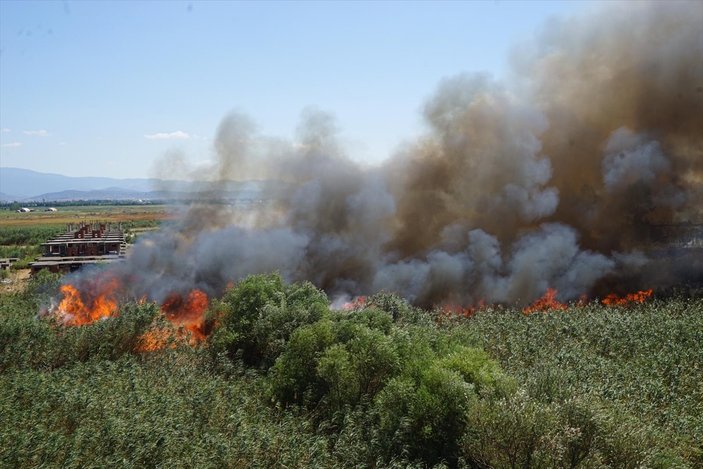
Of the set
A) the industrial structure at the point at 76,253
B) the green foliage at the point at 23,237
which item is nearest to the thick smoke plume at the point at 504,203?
the industrial structure at the point at 76,253

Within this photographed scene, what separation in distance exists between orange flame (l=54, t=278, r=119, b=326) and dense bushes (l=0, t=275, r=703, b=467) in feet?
8.71

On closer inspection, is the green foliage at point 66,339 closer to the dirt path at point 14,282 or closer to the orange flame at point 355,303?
the orange flame at point 355,303

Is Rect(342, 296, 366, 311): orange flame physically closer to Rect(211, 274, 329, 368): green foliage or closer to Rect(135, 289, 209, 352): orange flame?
Rect(211, 274, 329, 368): green foliage

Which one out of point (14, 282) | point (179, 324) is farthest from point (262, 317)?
point (14, 282)

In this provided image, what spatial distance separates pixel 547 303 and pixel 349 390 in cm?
2229

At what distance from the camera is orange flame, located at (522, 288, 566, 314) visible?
38719 mm

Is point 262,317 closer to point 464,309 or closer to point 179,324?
point 179,324

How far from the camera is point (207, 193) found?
4331cm

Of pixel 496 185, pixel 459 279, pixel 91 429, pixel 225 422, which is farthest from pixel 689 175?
pixel 91 429

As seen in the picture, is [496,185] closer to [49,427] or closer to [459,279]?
[459,279]

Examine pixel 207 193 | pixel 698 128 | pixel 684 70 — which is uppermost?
pixel 684 70

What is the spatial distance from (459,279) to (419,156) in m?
10.4

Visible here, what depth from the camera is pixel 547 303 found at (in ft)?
130

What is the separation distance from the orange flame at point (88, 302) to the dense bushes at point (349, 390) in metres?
2.66
